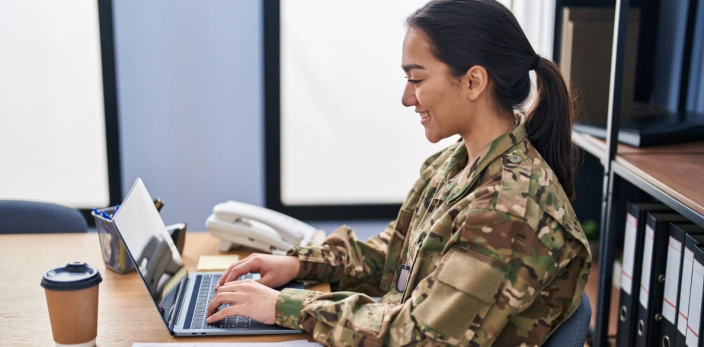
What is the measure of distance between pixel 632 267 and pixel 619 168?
27 cm

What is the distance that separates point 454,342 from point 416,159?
1.85m

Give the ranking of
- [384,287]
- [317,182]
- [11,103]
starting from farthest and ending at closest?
[317,182] → [11,103] → [384,287]

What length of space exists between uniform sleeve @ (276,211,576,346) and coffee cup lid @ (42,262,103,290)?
17.6 inches

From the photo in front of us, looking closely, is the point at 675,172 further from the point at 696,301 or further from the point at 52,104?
the point at 52,104

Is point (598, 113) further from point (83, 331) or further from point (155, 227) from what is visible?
point (83, 331)

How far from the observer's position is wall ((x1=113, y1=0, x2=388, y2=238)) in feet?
8.92

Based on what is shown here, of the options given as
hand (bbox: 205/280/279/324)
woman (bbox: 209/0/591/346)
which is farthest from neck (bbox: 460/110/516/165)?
hand (bbox: 205/280/279/324)

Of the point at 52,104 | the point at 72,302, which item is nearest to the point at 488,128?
the point at 72,302

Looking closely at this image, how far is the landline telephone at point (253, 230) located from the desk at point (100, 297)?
0.04 metres

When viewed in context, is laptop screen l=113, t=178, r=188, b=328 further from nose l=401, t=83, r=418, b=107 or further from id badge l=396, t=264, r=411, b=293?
nose l=401, t=83, r=418, b=107

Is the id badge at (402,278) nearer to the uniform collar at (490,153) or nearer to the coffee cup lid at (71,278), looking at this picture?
the uniform collar at (490,153)

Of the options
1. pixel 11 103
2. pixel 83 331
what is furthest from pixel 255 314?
pixel 11 103

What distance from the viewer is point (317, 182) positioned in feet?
9.84

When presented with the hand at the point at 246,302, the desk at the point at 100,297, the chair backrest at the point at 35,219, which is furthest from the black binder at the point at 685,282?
the chair backrest at the point at 35,219
